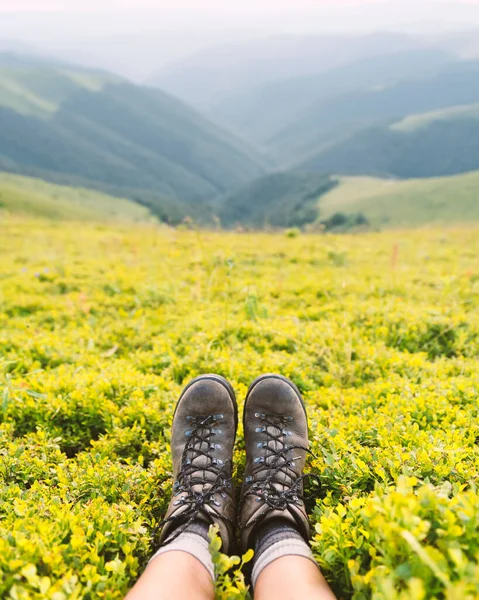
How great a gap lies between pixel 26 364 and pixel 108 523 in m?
2.65

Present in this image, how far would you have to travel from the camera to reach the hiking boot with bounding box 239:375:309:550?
9.08 feet

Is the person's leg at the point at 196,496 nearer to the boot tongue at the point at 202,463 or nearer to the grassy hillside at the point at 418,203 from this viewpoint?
the boot tongue at the point at 202,463

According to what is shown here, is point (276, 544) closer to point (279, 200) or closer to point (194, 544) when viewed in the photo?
point (194, 544)

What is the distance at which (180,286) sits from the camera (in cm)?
736

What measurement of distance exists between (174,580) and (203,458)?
3.47 feet

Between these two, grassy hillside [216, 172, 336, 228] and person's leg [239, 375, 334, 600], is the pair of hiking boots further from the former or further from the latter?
grassy hillside [216, 172, 336, 228]

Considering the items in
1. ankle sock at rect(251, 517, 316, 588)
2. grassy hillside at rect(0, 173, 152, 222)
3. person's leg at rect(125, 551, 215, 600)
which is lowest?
ankle sock at rect(251, 517, 316, 588)

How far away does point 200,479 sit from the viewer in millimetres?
3053

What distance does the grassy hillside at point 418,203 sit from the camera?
8700cm

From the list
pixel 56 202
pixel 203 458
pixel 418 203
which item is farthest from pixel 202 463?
pixel 418 203

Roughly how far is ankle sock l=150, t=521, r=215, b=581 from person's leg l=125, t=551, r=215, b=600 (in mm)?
31

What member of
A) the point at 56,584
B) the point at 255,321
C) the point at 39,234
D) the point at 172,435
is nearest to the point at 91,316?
the point at 255,321

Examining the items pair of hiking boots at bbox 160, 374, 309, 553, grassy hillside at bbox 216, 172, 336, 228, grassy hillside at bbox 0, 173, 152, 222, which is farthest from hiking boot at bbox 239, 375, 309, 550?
grassy hillside at bbox 216, 172, 336, 228

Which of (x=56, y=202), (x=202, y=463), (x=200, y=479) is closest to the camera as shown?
(x=200, y=479)
